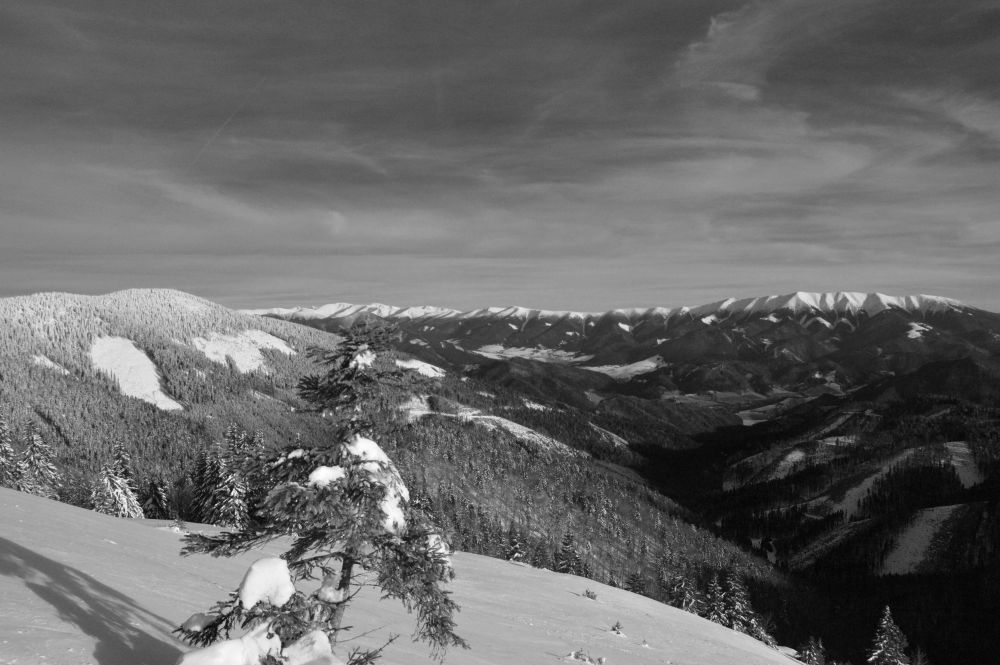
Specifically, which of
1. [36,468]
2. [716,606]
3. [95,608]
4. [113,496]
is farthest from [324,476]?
[36,468]

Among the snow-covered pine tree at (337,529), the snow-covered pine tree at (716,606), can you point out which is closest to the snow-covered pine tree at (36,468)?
the snow-covered pine tree at (337,529)

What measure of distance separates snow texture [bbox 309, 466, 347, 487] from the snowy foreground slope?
4.30 metres

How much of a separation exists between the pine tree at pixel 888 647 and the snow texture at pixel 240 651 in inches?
2662

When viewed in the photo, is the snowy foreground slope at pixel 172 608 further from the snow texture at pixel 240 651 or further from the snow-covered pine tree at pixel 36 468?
the snow-covered pine tree at pixel 36 468

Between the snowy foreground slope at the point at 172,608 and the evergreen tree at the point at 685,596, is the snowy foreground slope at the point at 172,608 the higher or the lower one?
the higher one

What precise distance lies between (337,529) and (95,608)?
676 centimetres

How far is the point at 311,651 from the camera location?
8648 mm

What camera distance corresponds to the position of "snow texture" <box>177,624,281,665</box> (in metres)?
7.50

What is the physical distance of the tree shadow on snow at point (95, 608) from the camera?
397 inches

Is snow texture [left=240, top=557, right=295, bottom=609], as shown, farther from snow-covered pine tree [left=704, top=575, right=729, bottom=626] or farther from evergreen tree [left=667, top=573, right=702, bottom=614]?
evergreen tree [left=667, top=573, right=702, bottom=614]

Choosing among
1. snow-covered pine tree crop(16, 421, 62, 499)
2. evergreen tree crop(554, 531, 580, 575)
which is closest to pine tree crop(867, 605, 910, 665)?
evergreen tree crop(554, 531, 580, 575)

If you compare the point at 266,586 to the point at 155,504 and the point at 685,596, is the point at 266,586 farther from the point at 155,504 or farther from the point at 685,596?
the point at 155,504

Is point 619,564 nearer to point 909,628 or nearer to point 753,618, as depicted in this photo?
point 909,628

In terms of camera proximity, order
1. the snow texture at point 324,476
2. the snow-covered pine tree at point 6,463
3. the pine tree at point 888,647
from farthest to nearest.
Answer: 1. the pine tree at point 888,647
2. the snow-covered pine tree at point 6,463
3. the snow texture at point 324,476
